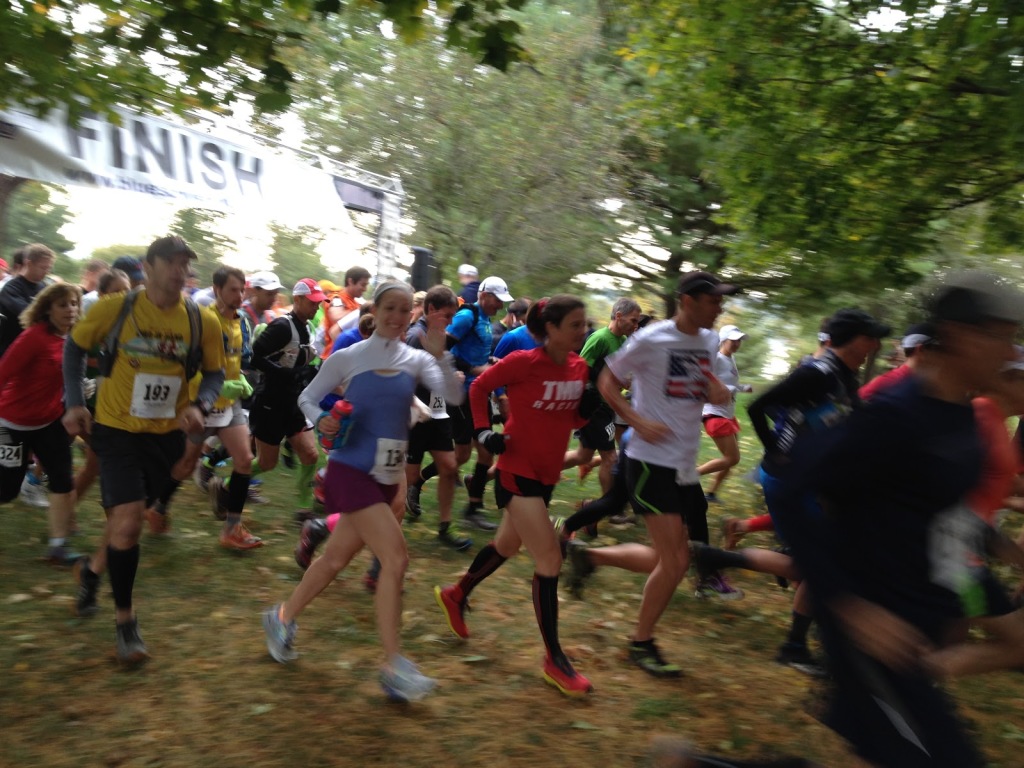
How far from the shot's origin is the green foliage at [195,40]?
204 inches

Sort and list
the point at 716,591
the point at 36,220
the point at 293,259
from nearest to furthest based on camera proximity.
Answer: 1. the point at 716,591
2. the point at 293,259
3. the point at 36,220

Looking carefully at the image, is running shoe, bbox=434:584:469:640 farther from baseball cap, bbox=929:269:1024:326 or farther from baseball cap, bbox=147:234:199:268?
baseball cap, bbox=929:269:1024:326

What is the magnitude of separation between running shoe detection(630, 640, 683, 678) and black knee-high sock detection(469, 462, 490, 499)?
353 cm

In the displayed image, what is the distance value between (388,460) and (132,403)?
1377 millimetres

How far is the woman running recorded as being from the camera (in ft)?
15.2

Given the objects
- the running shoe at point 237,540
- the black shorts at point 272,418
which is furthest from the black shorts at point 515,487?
the black shorts at point 272,418

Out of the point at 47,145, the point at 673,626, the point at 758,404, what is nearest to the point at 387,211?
the point at 47,145

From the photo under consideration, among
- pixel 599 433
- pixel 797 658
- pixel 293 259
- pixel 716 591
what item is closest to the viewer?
pixel 797 658

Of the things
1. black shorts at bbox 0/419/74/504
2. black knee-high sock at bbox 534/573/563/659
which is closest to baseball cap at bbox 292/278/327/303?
black shorts at bbox 0/419/74/504

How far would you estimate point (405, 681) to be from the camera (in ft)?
15.1

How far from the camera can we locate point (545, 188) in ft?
62.9

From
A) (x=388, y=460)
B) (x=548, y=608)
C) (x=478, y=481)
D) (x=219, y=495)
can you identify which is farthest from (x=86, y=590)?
(x=478, y=481)

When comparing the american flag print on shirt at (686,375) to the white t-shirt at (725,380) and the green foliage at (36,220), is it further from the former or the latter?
the green foliage at (36,220)

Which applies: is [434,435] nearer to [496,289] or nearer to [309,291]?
[309,291]
